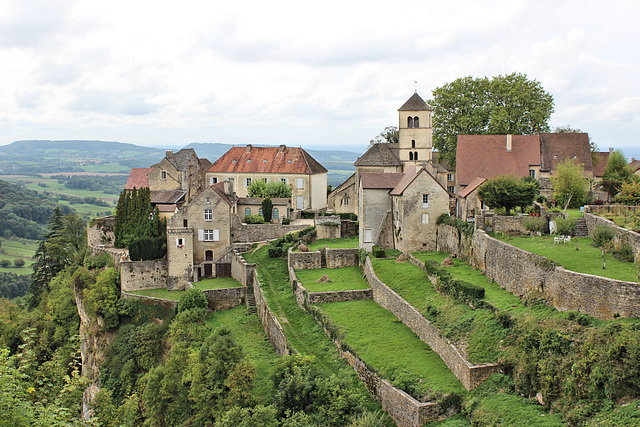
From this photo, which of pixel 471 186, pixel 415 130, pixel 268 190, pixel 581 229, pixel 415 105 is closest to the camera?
pixel 581 229

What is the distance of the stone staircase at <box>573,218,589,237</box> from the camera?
3178cm

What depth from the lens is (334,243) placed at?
4747 centimetres

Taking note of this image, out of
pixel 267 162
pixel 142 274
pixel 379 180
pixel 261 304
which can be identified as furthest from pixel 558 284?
pixel 267 162

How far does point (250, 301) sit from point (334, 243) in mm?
9078

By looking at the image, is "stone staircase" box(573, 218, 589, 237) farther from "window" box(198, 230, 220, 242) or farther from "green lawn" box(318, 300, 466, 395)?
"window" box(198, 230, 220, 242)

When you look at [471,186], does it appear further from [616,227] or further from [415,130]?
[616,227]

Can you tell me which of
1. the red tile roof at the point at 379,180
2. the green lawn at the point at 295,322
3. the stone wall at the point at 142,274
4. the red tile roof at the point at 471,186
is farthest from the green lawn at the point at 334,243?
the stone wall at the point at 142,274

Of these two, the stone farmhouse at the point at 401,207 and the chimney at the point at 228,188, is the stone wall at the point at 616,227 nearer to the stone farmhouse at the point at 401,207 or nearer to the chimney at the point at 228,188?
the stone farmhouse at the point at 401,207

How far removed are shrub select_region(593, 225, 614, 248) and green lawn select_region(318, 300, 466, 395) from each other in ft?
30.4

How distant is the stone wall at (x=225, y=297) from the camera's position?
137 feet

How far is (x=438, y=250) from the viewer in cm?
3984

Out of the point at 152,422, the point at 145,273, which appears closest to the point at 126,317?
the point at 145,273

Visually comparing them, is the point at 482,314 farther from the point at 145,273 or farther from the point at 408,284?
the point at 145,273

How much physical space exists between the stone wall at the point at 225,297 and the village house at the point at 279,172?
2113cm
